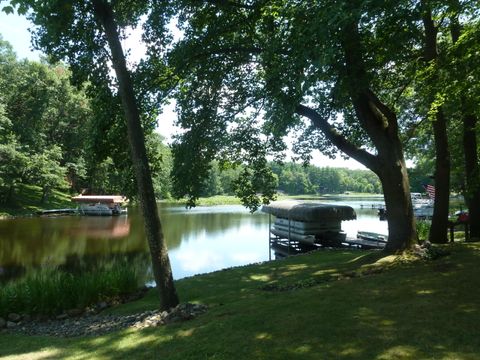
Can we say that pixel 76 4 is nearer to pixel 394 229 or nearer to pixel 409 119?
pixel 394 229

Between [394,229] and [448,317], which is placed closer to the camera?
[448,317]

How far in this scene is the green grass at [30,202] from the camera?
44812 mm

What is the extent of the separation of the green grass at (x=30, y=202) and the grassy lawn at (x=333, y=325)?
40.6 metres

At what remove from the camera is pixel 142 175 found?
811 centimetres

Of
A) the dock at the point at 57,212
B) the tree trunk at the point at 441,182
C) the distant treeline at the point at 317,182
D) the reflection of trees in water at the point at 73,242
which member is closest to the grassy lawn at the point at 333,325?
the tree trunk at the point at 441,182

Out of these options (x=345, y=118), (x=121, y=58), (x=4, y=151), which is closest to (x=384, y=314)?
(x=121, y=58)

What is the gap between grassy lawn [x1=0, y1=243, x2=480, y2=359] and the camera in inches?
198

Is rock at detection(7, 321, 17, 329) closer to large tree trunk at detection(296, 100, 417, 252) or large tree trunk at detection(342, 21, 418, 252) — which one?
large tree trunk at detection(296, 100, 417, 252)

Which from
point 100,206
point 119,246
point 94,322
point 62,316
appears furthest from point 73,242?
point 100,206

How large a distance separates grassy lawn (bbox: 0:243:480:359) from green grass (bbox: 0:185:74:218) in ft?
133

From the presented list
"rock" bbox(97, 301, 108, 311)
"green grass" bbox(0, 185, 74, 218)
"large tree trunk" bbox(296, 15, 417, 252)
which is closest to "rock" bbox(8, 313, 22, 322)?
"rock" bbox(97, 301, 108, 311)

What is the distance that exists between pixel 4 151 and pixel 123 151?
34.6 m

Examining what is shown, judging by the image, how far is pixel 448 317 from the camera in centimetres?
579

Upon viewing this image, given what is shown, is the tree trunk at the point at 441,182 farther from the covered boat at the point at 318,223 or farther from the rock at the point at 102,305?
the rock at the point at 102,305
